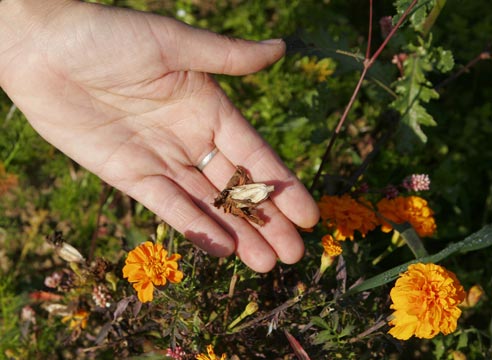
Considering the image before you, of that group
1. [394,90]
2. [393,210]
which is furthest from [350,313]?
[394,90]

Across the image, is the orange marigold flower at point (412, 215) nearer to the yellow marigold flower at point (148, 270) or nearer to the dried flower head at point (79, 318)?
the yellow marigold flower at point (148, 270)

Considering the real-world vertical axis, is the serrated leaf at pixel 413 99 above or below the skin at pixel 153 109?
below

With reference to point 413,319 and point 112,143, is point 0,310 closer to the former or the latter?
point 112,143

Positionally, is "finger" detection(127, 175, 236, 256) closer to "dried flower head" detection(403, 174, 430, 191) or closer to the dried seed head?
the dried seed head

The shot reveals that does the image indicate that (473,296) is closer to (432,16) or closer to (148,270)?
(432,16)

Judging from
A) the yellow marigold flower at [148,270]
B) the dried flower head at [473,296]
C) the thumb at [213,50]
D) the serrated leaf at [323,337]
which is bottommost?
the dried flower head at [473,296]

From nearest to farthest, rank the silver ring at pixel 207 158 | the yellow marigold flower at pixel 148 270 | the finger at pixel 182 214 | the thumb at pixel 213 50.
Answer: the yellow marigold flower at pixel 148 270 < the finger at pixel 182 214 < the thumb at pixel 213 50 < the silver ring at pixel 207 158

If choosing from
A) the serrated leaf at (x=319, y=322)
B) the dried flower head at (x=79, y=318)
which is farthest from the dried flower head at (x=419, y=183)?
the dried flower head at (x=79, y=318)
